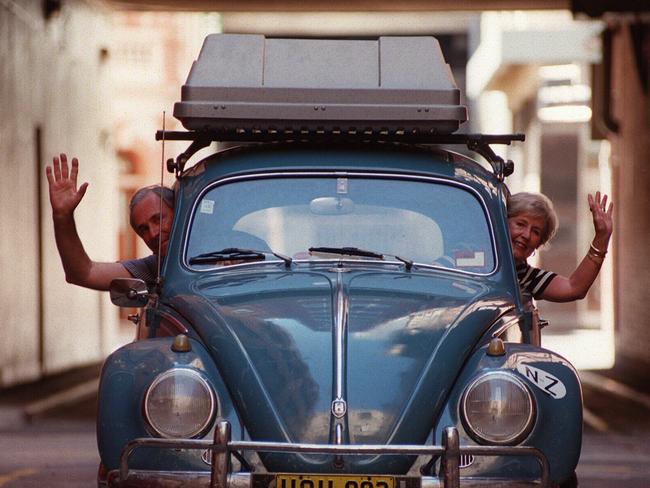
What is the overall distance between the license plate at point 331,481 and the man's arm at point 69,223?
2.02 meters

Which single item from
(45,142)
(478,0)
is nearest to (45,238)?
(45,142)

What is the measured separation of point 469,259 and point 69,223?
1.90m

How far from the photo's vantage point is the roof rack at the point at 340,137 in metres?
7.15

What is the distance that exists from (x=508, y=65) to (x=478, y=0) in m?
14.6

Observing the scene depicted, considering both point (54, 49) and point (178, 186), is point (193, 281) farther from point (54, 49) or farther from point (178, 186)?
point (54, 49)

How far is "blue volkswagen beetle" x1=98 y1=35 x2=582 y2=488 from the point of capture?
5.31 metres

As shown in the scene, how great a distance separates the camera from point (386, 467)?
538 centimetres

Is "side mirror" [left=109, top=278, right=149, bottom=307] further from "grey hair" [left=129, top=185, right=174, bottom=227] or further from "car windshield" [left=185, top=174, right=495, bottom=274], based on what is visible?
"grey hair" [left=129, top=185, right=174, bottom=227]

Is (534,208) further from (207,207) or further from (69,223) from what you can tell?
(69,223)

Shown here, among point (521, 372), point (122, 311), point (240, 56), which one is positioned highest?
point (240, 56)

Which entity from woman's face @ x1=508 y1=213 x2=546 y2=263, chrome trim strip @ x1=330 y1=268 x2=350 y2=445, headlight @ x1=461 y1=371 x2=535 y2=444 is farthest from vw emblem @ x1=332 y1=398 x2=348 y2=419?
woman's face @ x1=508 y1=213 x2=546 y2=263

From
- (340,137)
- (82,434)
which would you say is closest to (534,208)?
(340,137)

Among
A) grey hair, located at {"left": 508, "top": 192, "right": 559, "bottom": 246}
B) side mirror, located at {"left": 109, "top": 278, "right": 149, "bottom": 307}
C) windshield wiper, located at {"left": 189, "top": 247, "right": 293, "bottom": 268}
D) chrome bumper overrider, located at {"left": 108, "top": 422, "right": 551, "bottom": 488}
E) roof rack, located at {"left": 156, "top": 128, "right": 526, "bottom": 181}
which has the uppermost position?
roof rack, located at {"left": 156, "top": 128, "right": 526, "bottom": 181}

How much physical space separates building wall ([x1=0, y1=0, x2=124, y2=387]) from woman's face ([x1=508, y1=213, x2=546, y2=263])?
1125 centimetres
